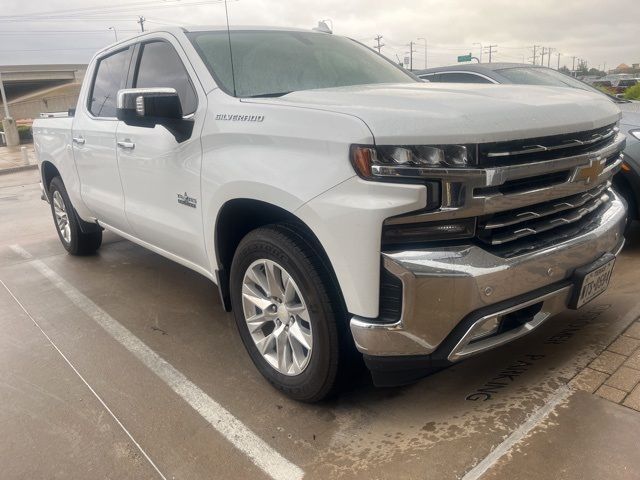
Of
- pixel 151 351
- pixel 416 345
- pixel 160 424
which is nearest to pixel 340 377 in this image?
pixel 416 345

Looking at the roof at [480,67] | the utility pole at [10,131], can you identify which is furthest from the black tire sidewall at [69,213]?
the utility pole at [10,131]

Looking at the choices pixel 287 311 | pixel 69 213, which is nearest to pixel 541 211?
pixel 287 311

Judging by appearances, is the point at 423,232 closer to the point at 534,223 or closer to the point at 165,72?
the point at 534,223

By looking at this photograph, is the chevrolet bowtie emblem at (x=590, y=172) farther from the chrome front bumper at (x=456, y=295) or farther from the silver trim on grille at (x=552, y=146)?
the chrome front bumper at (x=456, y=295)

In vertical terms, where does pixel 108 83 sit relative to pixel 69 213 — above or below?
above

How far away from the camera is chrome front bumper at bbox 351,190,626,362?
208 cm

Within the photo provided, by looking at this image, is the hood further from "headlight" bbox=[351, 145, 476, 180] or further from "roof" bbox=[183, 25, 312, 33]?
"roof" bbox=[183, 25, 312, 33]

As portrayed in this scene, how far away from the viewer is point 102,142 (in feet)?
13.7

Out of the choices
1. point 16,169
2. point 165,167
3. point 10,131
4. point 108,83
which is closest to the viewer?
point 165,167

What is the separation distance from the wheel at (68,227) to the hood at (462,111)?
3.44 meters

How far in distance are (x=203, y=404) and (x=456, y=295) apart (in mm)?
1482

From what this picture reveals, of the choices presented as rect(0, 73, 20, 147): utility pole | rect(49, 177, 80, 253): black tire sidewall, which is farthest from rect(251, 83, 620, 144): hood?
rect(0, 73, 20, 147): utility pole

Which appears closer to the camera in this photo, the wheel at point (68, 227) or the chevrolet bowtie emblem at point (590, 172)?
the chevrolet bowtie emblem at point (590, 172)

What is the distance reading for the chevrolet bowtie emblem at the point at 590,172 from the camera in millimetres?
2445
